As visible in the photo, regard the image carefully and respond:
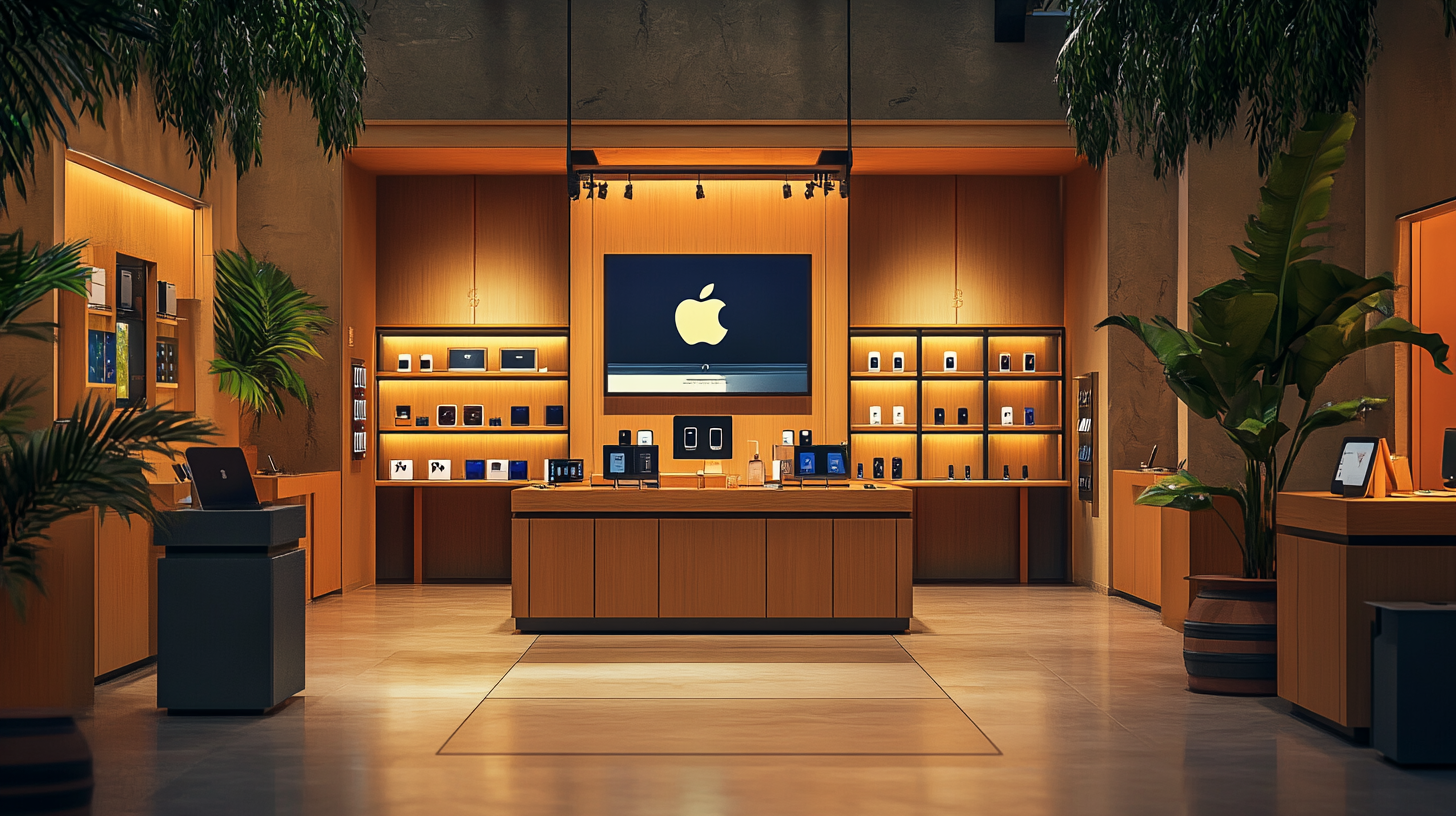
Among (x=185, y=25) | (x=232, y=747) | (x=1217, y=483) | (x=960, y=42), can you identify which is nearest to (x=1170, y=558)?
(x=1217, y=483)

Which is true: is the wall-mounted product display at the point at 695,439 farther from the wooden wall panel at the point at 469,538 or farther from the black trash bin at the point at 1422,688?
the black trash bin at the point at 1422,688

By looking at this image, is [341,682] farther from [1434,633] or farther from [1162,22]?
[1162,22]

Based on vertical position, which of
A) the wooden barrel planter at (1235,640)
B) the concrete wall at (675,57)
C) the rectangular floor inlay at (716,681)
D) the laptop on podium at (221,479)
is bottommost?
the rectangular floor inlay at (716,681)

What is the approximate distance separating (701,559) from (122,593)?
11.0 feet

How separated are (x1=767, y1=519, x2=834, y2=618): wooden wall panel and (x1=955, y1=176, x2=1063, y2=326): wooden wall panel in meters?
4.02

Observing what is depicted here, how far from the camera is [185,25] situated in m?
5.58

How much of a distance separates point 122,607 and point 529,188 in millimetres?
5898

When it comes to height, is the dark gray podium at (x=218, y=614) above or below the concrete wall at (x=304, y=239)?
below

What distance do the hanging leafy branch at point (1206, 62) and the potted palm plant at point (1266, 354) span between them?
31cm

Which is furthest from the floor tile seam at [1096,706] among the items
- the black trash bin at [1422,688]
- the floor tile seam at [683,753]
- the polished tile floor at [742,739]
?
the black trash bin at [1422,688]

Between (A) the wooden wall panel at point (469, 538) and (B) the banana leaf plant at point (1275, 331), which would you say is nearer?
(B) the banana leaf plant at point (1275, 331)

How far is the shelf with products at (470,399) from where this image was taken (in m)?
11.5

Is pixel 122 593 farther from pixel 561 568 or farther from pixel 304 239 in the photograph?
pixel 304 239

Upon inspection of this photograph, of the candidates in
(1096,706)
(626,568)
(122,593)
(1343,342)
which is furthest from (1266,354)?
(122,593)
